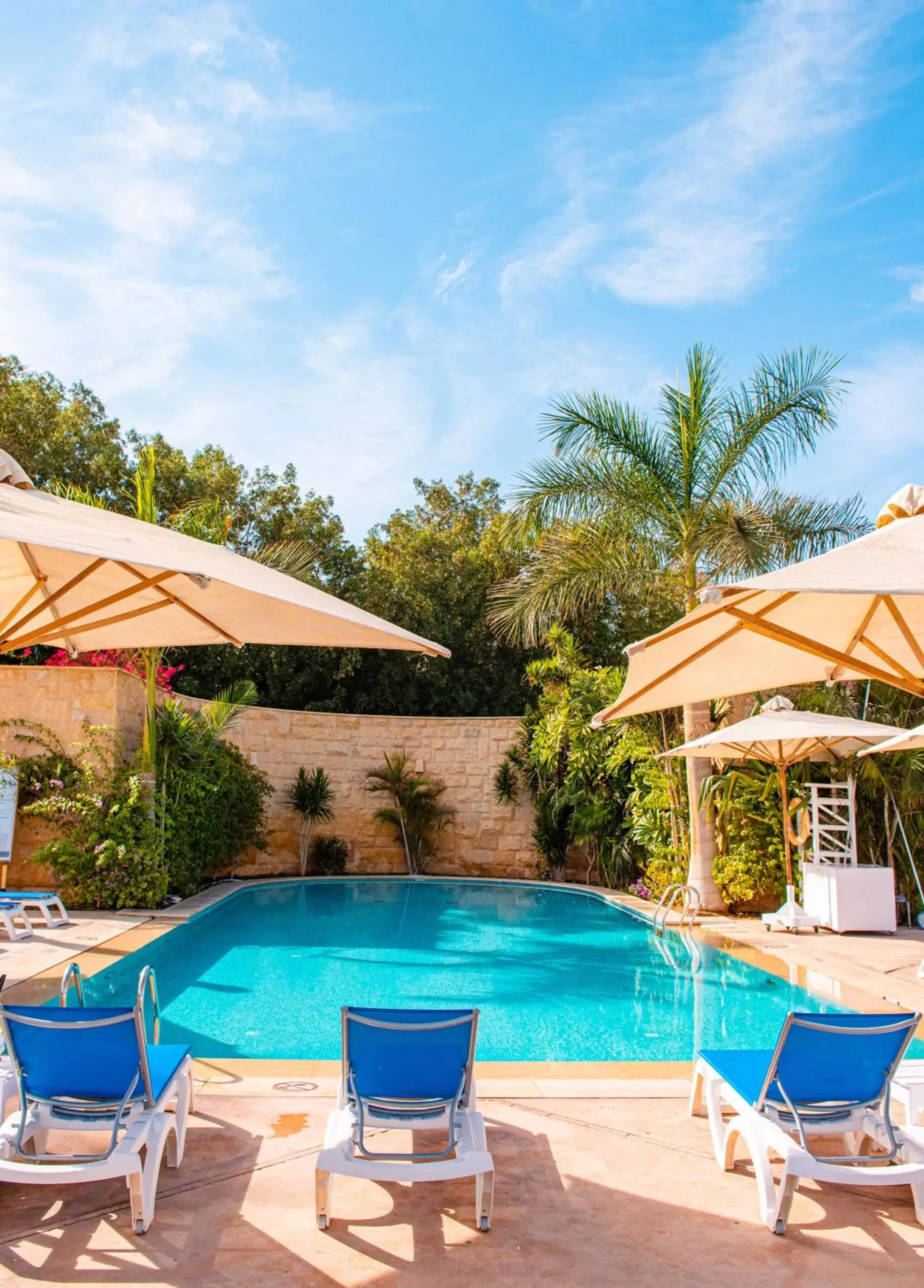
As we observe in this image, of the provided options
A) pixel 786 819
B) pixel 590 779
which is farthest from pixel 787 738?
pixel 590 779

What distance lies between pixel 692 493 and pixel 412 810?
8864mm

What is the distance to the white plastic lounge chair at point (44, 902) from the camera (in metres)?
9.58

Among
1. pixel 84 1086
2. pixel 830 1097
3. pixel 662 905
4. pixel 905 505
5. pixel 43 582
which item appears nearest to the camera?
pixel 84 1086

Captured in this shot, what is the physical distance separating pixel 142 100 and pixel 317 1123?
9.49 meters

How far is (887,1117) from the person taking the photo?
138 inches

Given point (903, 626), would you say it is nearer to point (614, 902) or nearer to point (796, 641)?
point (796, 641)

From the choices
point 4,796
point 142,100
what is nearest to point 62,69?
point 142,100

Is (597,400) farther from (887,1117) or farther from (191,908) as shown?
(887,1117)

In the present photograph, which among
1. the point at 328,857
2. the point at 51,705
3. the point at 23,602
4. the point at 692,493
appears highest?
the point at 692,493

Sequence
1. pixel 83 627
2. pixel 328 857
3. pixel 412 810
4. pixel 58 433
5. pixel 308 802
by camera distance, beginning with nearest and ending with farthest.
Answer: pixel 83 627 < pixel 308 802 < pixel 328 857 < pixel 412 810 < pixel 58 433

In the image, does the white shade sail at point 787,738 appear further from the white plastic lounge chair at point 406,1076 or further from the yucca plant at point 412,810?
the yucca plant at point 412,810

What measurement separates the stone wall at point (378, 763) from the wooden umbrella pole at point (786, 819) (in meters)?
7.05

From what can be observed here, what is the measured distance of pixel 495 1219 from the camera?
3.29m

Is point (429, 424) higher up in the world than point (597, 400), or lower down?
higher up
